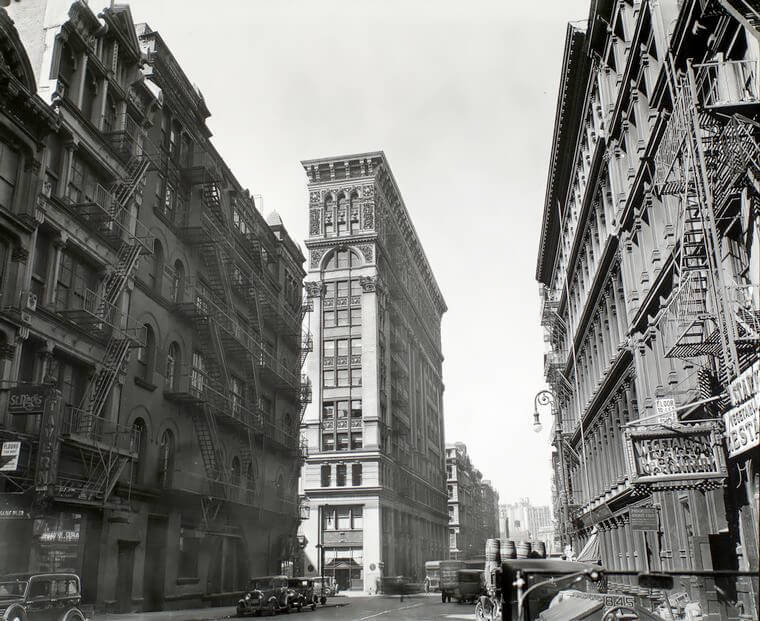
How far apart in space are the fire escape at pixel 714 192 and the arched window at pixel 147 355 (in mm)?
19811

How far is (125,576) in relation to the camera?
26.9 metres

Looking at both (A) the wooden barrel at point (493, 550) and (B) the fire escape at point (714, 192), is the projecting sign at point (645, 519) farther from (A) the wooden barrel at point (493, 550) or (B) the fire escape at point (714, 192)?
(A) the wooden barrel at point (493, 550)

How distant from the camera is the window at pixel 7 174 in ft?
71.9

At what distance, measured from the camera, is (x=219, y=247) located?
117 ft

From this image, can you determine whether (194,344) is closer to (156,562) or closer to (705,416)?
(156,562)

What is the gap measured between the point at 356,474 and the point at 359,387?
8.70 m

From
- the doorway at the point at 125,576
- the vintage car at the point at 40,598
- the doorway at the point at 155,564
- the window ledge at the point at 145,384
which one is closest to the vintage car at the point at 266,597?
the doorway at the point at 155,564

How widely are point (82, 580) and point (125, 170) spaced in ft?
49.8

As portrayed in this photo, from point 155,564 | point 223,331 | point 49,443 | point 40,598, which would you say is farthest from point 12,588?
point 223,331

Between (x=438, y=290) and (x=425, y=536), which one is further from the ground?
(x=438, y=290)

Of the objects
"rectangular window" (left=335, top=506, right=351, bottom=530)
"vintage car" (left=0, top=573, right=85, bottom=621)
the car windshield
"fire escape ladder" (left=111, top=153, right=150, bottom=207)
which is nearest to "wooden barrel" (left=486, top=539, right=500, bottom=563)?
"vintage car" (left=0, top=573, right=85, bottom=621)

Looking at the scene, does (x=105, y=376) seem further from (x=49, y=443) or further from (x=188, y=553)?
(x=188, y=553)

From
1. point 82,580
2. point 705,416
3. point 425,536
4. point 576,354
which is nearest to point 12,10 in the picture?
point 82,580

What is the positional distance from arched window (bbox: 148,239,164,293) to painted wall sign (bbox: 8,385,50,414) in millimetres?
10075
